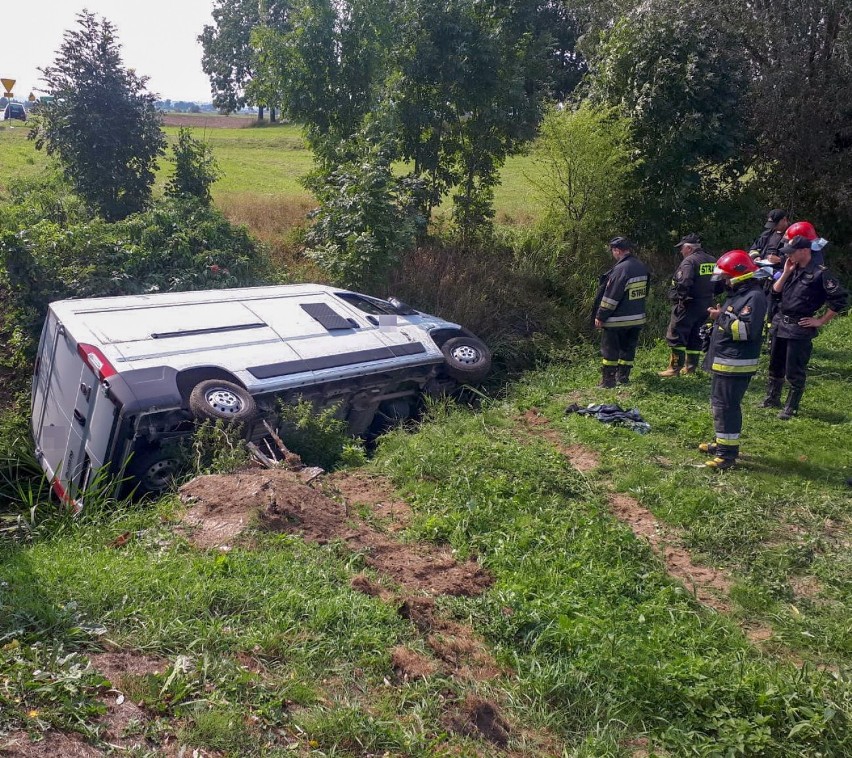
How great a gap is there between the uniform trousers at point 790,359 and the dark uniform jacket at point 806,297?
10cm

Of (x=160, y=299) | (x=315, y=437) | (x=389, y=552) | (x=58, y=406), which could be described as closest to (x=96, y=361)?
(x=58, y=406)

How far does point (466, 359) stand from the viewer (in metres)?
8.20

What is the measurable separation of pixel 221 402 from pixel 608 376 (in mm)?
4908

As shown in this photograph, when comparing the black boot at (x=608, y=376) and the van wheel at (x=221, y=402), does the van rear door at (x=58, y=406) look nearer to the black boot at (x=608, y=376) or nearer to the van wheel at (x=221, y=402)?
the van wheel at (x=221, y=402)

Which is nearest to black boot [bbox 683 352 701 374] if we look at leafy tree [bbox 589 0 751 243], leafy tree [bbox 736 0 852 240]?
leafy tree [bbox 589 0 751 243]

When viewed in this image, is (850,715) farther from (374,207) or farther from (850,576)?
(374,207)

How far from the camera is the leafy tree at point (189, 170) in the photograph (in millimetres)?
12172

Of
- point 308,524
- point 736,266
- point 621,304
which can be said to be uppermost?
point 736,266

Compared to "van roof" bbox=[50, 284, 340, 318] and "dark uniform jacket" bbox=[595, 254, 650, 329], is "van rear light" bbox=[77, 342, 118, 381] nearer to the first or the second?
"van roof" bbox=[50, 284, 340, 318]

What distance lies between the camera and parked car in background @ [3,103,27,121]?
37.8 meters

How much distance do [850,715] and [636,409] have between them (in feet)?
14.6

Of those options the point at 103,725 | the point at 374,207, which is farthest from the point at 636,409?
the point at 103,725

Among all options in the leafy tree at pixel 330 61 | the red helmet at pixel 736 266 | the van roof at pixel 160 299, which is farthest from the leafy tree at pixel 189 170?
the red helmet at pixel 736 266

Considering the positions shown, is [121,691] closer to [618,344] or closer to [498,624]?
[498,624]
